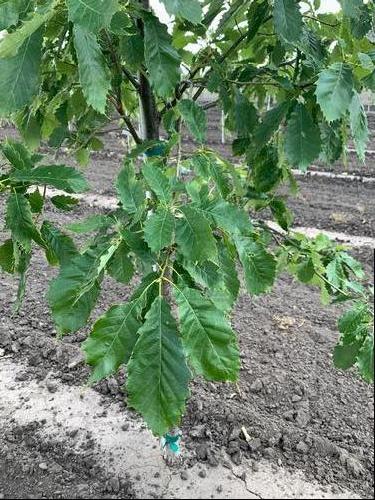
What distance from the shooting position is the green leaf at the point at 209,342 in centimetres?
85

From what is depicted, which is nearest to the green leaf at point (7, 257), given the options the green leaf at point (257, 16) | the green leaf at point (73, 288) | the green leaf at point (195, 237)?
the green leaf at point (73, 288)

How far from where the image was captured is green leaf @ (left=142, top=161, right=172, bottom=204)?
997mm

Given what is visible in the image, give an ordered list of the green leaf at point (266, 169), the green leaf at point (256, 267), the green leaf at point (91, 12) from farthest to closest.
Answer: the green leaf at point (266, 169) → the green leaf at point (256, 267) → the green leaf at point (91, 12)

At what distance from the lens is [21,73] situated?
0.92 metres

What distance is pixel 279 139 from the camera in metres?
1.43

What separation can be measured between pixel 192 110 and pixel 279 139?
316 millimetres

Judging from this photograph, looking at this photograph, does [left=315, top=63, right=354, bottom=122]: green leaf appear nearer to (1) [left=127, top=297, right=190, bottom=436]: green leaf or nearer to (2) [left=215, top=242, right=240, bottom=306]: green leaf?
(2) [left=215, top=242, right=240, bottom=306]: green leaf

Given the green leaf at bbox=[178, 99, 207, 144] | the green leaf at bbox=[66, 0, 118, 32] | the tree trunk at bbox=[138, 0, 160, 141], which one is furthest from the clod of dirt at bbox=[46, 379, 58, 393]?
the green leaf at bbox=[66, 0, 118, 32]

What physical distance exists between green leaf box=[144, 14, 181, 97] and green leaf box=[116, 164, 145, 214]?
181 millimetres

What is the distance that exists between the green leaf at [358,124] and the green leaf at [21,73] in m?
0.62

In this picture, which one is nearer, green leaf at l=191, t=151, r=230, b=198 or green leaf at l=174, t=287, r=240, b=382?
green leaf at l=174, t=287, r=240, b=382

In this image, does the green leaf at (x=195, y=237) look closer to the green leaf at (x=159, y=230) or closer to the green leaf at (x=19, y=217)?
the green leaf at (x=159, y=230)

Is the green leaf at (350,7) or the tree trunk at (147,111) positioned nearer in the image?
the green leaf at (350,7)

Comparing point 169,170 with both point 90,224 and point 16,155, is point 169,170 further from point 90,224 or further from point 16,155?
point 16,155
